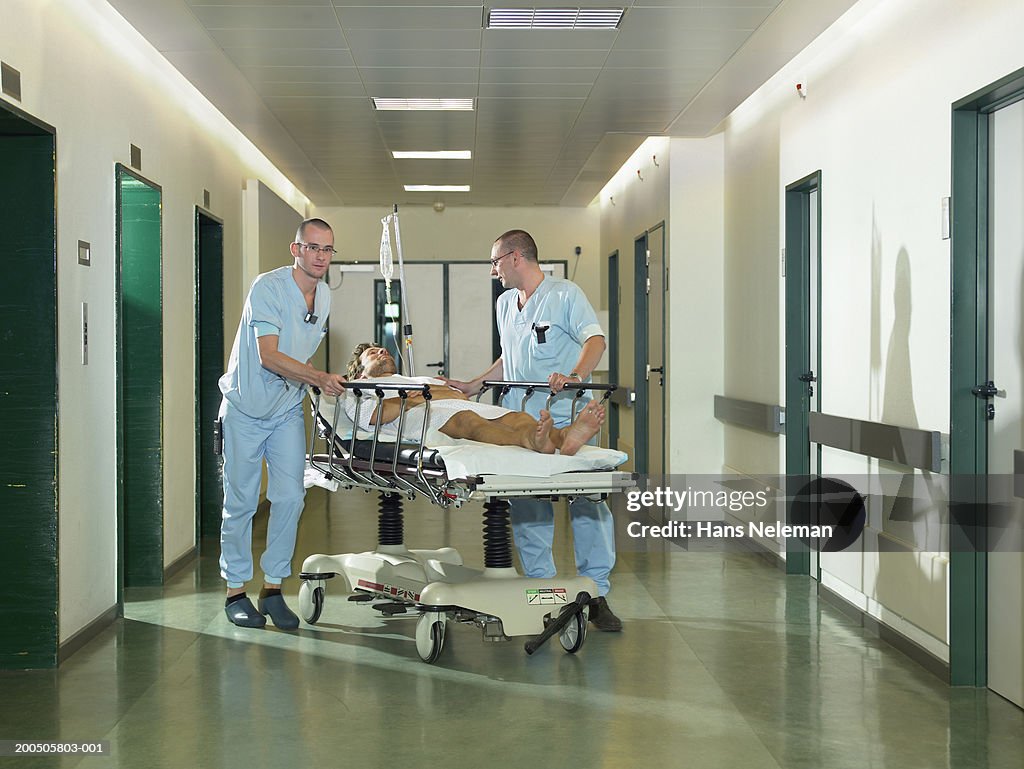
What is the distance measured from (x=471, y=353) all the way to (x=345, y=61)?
725 cm

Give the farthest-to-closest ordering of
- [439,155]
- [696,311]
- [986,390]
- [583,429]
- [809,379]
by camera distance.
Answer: [439,155] < [696,311] < [809,379] < [583,429] < [986,390]

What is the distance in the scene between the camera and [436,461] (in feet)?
13.9

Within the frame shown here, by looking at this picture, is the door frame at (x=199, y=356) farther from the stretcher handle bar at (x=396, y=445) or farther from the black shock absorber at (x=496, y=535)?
the black shock absorber at (x=496, y=535)

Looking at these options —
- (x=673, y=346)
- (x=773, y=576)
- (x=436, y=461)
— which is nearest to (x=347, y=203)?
(x=673, y=346)

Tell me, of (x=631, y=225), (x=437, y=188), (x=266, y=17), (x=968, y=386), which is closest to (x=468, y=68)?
(x=266, y=17)

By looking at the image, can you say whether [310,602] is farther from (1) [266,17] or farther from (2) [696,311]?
(2) [696,311]

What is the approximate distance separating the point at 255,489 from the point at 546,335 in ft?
5.07

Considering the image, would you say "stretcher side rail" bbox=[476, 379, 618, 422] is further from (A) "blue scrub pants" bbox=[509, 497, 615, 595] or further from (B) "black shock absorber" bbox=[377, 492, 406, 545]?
(B) "black shock absorber" bbox=[377, 492, 406, 545]

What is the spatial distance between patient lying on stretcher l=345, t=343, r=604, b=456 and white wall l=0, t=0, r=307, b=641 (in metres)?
1.15

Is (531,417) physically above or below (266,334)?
below

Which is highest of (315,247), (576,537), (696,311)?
(315,247)

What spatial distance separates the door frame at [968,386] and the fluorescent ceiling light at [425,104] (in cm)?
358

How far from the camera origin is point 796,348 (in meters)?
6.25

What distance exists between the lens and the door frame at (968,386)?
4051 millimetres
